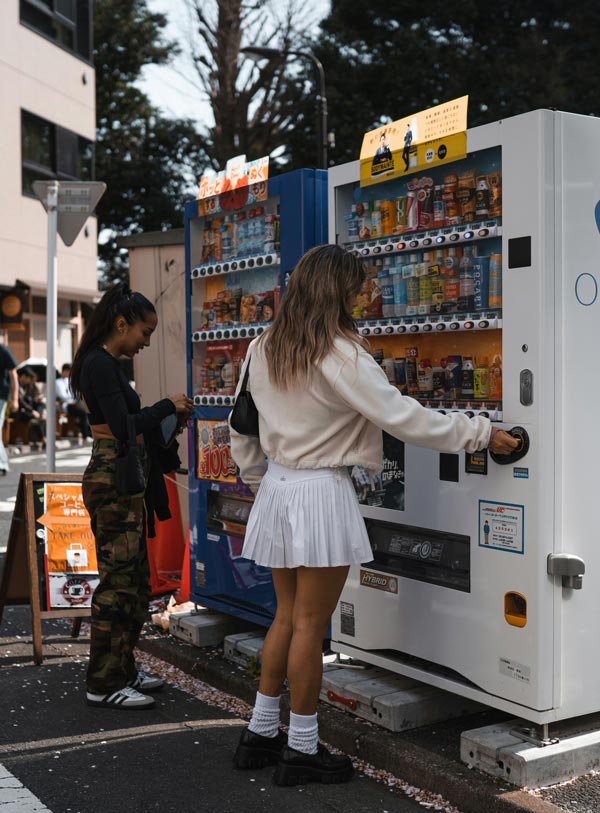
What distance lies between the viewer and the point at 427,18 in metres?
24.9

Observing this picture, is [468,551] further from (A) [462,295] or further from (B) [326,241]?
(B) [326,241]

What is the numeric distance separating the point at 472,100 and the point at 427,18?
2.89 metres

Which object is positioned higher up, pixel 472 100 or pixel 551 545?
pixel 472 100

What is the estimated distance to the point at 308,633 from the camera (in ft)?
11.7

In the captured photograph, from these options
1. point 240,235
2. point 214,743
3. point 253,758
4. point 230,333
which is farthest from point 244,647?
point 240,235

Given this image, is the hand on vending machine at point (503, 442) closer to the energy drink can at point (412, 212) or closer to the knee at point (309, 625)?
the knee at point (309, 625)

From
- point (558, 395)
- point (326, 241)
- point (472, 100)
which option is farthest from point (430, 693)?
point (472, 100)

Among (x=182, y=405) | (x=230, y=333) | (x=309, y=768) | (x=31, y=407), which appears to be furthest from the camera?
(x=31, y=407)

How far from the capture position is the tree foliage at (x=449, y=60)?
924 inches

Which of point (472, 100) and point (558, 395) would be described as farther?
point (472, 100)

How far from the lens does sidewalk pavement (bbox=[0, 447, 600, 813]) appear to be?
346 cm

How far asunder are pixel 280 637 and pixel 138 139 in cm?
3232

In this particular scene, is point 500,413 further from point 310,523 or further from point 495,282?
point 310,523

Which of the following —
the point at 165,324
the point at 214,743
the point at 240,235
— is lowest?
the point at 214,743
